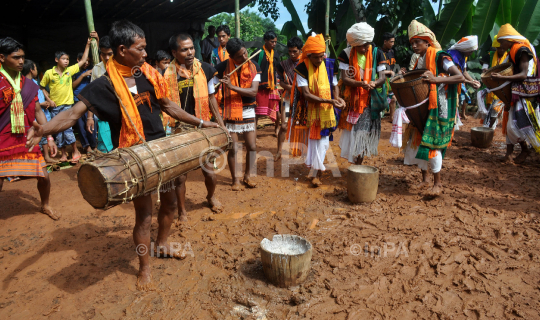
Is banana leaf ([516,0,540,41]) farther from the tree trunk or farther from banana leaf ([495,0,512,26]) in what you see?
the tree trunk

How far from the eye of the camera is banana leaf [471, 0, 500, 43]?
9.27 metres

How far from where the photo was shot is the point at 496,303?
2609 millimetres

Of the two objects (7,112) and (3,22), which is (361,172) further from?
(3,22)

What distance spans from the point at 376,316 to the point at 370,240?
3.50ft

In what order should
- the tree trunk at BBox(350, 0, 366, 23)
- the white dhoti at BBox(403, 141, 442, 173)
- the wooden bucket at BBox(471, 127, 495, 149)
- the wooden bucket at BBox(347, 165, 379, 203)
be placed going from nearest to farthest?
the wooden bucket at BBox(347, 165, 379, 203) < the white dhoti at BBox(403, 141, 442, 173) < the wooden bucket at BBox(471, 127, 495, 149) < the tree trunk at BBox(350, 0, 366, 23)

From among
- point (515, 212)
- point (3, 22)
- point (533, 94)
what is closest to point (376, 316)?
point (515, 212)

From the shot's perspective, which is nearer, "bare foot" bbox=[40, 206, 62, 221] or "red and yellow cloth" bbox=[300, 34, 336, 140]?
"bare foot" bbox=[40, 206, 62, 221]

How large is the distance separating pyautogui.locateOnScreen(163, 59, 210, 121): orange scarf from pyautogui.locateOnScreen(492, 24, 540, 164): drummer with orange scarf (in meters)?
4.16

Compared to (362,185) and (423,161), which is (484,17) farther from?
(362,185)

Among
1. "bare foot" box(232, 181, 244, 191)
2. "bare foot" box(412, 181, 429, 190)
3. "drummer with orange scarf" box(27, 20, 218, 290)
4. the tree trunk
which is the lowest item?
"bare foot" box(232, 181, 244, 191)

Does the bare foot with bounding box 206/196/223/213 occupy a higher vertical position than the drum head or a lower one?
lower

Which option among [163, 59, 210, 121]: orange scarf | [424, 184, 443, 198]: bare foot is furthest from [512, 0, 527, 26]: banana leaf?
[163, 59, 210, 121]: orange scarf

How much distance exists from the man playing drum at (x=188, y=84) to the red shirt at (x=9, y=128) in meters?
1.61

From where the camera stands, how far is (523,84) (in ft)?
17.5
